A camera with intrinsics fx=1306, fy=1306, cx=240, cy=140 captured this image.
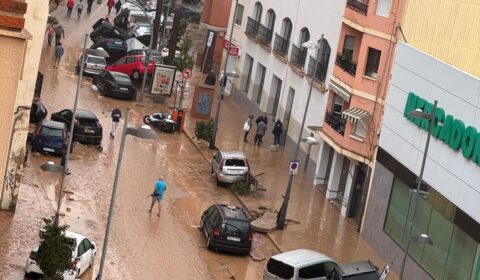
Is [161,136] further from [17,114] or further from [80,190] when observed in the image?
Result: [17,114]

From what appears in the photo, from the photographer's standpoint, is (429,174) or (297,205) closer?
(429,174)

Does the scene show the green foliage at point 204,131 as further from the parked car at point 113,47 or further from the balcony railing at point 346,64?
the parked car at point 113,47

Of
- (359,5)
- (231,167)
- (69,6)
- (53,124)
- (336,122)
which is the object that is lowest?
(231,167)

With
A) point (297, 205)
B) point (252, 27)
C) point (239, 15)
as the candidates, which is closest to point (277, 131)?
point (297, 205)

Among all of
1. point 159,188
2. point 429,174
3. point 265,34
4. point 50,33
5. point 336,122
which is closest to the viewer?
point 429,174

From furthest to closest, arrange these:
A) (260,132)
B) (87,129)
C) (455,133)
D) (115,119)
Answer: (260,132)
(115,119)
(87,129)
(455,133)

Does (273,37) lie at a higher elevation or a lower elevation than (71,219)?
higher

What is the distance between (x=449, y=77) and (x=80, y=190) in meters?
14.9

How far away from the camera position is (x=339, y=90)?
178 feet

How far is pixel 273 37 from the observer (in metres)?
67.2

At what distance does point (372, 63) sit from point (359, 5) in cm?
253

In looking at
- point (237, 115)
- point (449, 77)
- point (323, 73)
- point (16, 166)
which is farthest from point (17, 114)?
point (237, 115)

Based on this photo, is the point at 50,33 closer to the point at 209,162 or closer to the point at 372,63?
the point at 209,162

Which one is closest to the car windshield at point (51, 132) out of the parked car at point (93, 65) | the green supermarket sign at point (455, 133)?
the green supermarket sign at point (455, 133)
